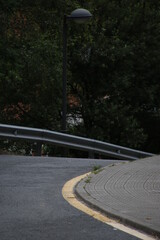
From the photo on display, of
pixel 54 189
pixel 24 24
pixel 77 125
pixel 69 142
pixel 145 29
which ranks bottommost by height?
pixel 54 189

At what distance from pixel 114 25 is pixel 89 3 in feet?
7.58

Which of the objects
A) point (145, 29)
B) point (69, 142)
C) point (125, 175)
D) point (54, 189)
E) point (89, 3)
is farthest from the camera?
point (145, 29)

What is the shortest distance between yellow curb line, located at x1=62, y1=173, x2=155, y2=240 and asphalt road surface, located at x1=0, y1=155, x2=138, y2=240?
9cm

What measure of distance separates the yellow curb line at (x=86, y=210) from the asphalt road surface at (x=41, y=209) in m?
0.09

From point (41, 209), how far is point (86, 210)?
59 centimetres

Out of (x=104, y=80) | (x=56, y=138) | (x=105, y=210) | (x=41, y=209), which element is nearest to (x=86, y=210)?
(x=105, y=210)

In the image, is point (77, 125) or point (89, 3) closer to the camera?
point (89, 3)

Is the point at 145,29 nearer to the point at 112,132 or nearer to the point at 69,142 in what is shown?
the point at 112,132

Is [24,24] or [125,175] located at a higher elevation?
[24,24]

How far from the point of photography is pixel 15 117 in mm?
30422

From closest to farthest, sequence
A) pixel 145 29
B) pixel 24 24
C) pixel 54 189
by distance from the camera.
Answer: pixel 54 189
pixel 24 24
pixel 145 29

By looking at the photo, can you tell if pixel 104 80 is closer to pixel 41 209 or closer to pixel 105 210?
pixel 41 209

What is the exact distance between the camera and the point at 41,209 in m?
8.20

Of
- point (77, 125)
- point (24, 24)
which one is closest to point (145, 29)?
point (77, 125)
